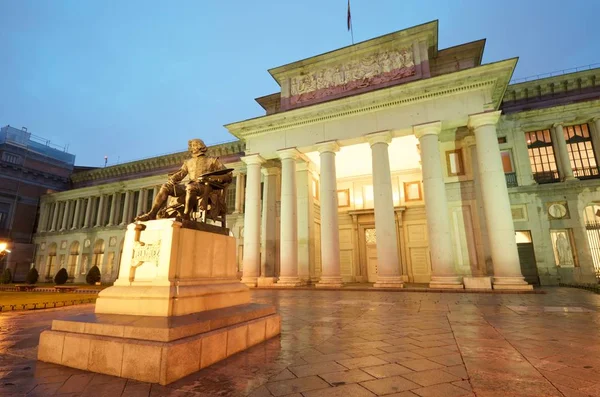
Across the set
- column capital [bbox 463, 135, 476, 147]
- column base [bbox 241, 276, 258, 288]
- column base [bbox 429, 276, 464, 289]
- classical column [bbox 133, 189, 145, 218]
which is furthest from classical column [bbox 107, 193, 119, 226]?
column capital [bbox 463, 135, 476, 147]

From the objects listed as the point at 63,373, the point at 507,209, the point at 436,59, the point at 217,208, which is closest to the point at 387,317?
the point at 217,208

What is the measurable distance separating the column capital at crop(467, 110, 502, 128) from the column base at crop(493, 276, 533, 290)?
7270 mm

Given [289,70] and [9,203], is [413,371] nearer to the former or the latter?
[289,70]

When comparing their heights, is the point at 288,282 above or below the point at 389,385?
above

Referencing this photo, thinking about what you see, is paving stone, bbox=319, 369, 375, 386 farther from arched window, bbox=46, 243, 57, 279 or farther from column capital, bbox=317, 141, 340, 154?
arched window, bbox=46, 243, 57, 279

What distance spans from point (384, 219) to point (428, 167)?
3387mm

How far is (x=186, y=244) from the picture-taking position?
4.50 metres

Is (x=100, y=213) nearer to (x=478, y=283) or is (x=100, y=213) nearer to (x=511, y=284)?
(x=478, y=283)

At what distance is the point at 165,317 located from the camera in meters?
3.85

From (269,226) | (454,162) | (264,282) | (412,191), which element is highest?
(454,162)

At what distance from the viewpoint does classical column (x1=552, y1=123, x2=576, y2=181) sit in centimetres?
1802

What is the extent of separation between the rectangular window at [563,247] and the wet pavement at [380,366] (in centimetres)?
1486

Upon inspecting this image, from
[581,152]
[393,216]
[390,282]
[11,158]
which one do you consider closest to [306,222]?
[393,216]

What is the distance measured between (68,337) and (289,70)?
760 inches
